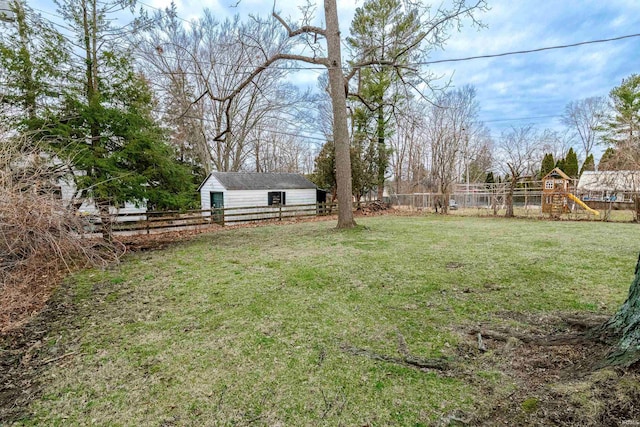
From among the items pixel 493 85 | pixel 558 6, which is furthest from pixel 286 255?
pixel 493 85

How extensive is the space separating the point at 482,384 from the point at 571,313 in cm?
182

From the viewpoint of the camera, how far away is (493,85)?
73.4ft

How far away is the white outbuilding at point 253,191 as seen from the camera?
1528 cm

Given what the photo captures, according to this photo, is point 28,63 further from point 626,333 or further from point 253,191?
point 253,191

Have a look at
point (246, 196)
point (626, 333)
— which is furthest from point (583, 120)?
point (626, 333)

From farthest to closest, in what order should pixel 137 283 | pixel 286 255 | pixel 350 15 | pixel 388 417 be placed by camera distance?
pixel 350 15 < pixel 286 255 < pixel 137 283 < pixel 388 417

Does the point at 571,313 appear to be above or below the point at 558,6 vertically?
below

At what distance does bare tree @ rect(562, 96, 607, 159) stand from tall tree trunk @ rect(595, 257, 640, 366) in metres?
35.8

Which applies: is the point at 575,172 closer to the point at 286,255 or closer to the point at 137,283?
the point at 286,255

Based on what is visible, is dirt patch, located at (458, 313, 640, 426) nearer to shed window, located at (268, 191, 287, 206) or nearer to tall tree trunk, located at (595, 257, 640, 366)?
tall tree trunk, located at (595, 257, 640, 366)

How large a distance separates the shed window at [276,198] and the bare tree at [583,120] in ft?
97.6

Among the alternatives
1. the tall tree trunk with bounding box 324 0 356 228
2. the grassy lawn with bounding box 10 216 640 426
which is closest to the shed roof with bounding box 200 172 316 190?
the tall tree trunk with bounding box 324 0 356 228

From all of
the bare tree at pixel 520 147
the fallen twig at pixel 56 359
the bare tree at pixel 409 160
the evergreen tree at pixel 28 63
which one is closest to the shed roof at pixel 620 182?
the bare tree at pixel 409 160

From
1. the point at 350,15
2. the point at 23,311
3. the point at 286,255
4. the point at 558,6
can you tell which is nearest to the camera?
the point at 23,311
